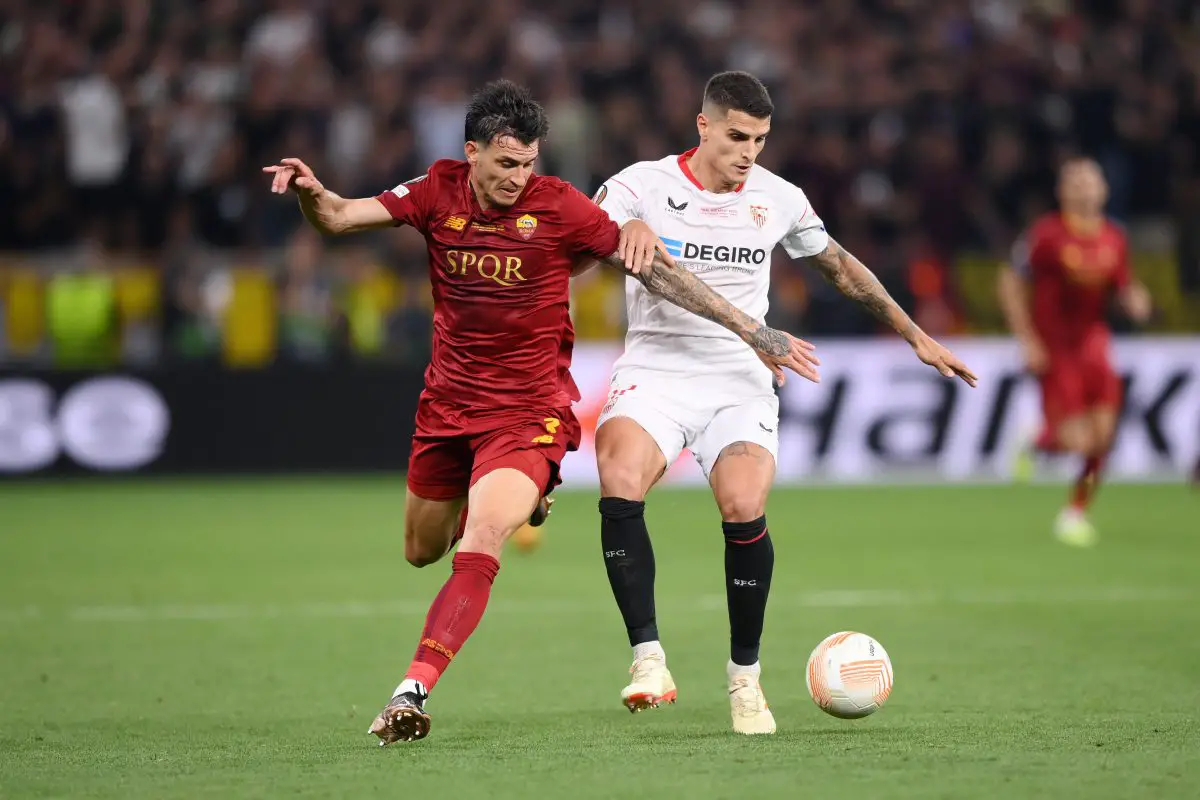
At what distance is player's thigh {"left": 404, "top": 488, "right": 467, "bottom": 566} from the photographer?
6.89 meters

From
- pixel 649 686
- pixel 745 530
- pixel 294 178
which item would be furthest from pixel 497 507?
pixel 294 178

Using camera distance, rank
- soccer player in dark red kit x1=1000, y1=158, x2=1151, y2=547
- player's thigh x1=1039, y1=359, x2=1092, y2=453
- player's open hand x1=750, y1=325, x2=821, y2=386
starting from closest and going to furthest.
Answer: player's open hand x1=750, y1=325, x2=821, y2=386 → soccer player in dark red kit x1=1000, y1=158, x2=1151, y2=547 → player's thigh x1=1039, y1=359, x2=1092, y2=453

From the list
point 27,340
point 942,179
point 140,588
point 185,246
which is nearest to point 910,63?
point 942,179

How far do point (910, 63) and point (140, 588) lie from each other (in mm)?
12720

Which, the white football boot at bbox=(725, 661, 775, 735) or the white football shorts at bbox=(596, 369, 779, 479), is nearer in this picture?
the white football boot at bbox=(725, 661, 775, 735)

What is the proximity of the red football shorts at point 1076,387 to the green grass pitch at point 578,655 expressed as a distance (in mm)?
972

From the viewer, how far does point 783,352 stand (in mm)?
6285

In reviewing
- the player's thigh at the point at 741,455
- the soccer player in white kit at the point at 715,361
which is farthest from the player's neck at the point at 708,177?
the player's thigh at the point at 741,455

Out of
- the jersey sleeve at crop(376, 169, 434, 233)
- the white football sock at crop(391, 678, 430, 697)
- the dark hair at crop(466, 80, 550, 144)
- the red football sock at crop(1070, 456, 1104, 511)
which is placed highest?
the dark hair at crop(466, 80, 550, 144)

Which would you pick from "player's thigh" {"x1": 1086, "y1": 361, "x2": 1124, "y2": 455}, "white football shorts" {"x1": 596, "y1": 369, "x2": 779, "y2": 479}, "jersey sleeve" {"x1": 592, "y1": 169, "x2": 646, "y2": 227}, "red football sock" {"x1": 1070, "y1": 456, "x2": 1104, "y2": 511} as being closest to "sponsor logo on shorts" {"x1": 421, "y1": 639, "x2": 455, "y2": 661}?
"white football shorts" {"x1": 596, "y1": 369, "x2": 779, "y2": 479}

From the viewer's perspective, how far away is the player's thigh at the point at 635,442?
6.52m

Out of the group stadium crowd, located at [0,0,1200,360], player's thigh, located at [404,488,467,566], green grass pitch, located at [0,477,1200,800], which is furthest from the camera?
stadium crowd, located at [0,0,1200,360]

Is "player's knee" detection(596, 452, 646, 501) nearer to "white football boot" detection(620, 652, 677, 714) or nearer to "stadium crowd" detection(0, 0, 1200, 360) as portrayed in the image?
"white football boot" detection(620, 652, 677, 714)

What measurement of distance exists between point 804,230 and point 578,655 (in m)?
2.59
